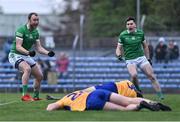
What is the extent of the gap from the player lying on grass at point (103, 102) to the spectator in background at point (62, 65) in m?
14.2

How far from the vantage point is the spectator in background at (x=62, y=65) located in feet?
90.1

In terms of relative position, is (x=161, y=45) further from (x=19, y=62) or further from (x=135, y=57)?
(x=19, y=62)

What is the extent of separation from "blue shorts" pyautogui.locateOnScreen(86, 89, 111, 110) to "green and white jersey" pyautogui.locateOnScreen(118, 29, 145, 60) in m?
4.88

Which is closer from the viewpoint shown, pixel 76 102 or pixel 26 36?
pixel 76 102

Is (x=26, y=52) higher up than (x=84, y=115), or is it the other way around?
(x=26, y=52)

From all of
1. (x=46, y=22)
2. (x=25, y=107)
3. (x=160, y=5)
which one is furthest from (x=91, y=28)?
(x=25, y=107)

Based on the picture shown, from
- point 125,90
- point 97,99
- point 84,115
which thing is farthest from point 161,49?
point 84,115

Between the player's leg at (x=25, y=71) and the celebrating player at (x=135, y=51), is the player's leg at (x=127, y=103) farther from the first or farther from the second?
the celebrating player at (x=135, y=51)

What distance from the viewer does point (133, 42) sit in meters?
17.7

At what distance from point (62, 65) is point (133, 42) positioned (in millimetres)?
10313

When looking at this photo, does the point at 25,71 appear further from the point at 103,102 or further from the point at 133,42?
the point at 103,102

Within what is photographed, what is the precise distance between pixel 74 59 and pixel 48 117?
623 inches

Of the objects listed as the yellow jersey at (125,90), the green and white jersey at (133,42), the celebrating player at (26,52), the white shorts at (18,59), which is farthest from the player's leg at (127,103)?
the green and white jersey at (133,42)

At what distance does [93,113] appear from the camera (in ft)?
41.0
